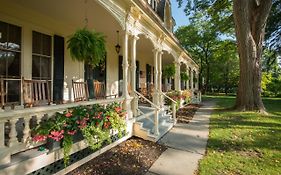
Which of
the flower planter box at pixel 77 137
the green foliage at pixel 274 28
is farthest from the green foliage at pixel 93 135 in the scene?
the green foliage at pixel 274 28

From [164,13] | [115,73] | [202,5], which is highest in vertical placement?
[202,5]

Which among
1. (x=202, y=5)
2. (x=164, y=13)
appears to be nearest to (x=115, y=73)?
(x=164, y=13)

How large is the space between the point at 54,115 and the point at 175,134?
4.53 meters

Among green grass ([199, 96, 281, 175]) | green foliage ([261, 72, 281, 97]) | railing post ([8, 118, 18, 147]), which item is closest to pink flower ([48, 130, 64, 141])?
railing post ([8, 118, 18, 147])

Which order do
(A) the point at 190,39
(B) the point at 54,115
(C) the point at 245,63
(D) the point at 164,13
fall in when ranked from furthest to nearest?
(A) the point at 190,39, (D) the point at 164,13, (C) the point at 245,63, (B) the point at 54,115

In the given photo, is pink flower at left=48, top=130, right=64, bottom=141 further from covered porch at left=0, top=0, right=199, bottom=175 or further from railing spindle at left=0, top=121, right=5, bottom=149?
railing spindle at left=0, top=121, right=5, bottom=149

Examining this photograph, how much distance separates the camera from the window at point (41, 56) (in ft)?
20.8

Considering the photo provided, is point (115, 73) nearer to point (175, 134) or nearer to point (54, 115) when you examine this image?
point (175, 134)

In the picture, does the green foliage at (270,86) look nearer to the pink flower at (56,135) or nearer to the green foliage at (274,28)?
the green foliage at (274,28)

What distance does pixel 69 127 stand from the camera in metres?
3.94

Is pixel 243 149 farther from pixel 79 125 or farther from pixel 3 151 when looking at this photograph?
pixel 3 151

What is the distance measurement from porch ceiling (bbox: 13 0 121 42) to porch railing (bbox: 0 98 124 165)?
290 cm

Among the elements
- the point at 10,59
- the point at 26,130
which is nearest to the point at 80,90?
the point at 10,59

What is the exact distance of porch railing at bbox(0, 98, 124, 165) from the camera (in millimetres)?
3133
